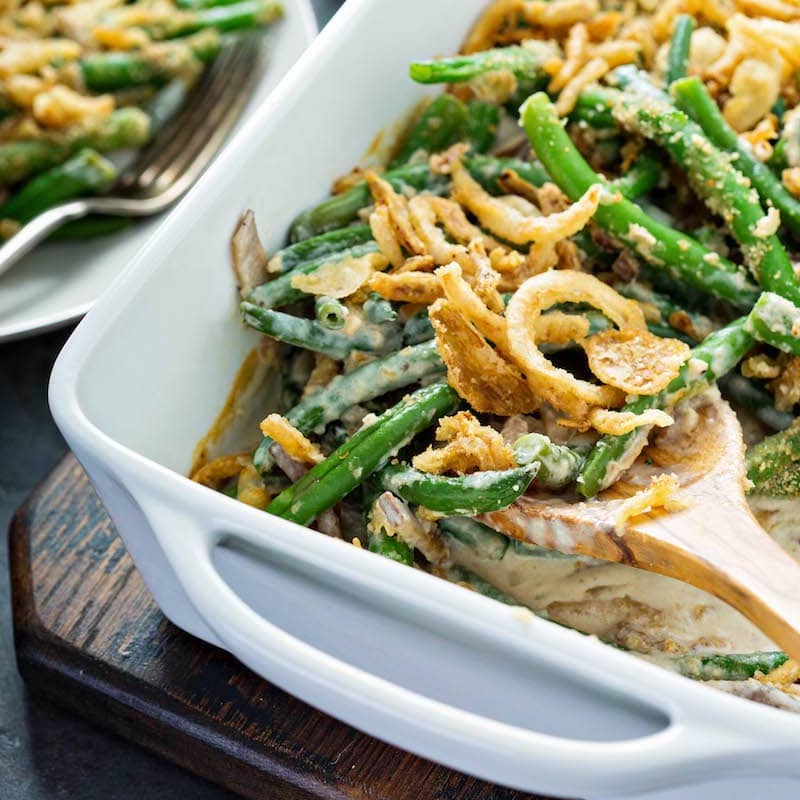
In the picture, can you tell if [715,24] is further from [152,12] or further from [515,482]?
[152,12]

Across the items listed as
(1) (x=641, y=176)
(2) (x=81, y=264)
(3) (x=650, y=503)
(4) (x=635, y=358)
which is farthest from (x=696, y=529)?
(2) (x=81, y=264)

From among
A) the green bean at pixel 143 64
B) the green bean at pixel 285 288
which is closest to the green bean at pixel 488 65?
the green bean at pixel 285 288

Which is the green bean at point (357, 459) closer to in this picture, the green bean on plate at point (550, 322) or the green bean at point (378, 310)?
the green bean on plate at point (550, 322)

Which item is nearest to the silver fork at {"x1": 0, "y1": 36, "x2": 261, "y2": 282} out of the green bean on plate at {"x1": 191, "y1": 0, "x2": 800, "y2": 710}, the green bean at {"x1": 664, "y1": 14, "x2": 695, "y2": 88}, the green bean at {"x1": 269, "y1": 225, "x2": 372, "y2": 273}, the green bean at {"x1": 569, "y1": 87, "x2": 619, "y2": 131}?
the green bean on plate at {"x1": 191, "y1": 0, "x2": 800, "y2": 710}

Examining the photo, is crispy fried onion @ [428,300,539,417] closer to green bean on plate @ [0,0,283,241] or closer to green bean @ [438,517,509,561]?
green bean @ [438,517,509,561]

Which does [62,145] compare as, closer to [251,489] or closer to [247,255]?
[247,255]

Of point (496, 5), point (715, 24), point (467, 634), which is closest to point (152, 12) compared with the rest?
point (496, 5)

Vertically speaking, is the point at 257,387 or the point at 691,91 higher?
the point at 691,91
